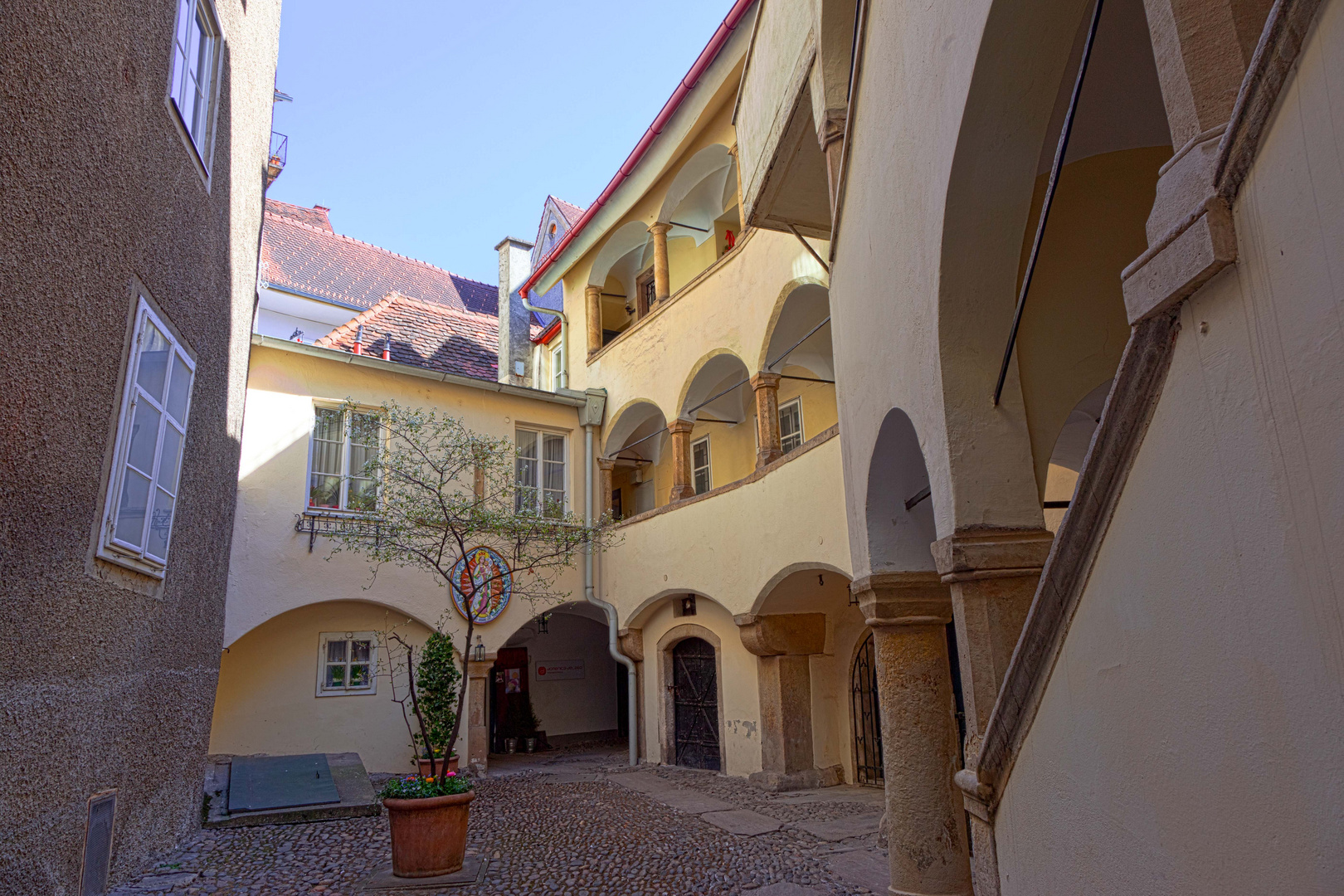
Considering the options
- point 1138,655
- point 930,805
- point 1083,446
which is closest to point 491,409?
point 1083,446

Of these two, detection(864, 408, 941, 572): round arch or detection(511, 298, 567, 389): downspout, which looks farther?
detection(511, 298, 567, 389): downspout

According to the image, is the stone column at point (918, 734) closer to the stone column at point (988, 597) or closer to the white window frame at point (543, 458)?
the stone column at point (988, 597)

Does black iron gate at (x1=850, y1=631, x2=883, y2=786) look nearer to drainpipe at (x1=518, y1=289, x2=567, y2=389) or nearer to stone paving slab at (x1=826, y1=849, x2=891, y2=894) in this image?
stone paving slab at (x1=826, y1=849, x2=891, y2=894)

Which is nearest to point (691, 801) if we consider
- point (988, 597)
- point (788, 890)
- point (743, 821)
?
point (743, 821)

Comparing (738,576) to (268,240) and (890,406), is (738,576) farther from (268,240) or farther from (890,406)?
(268,240)

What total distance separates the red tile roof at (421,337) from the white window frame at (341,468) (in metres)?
1.80

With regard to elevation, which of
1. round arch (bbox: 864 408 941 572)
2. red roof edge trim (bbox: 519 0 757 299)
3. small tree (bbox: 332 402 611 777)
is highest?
red roof edge trim (bbox: 519 0 757 299)

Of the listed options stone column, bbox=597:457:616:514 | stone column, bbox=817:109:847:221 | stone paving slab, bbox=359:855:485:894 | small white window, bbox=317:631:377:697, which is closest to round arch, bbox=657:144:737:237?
stone column, bbox=597:457:616:514

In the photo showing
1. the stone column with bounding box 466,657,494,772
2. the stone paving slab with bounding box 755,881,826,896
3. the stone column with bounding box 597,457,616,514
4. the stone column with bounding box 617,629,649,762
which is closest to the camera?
the stone paving slab with bounding box 755,881,826,896

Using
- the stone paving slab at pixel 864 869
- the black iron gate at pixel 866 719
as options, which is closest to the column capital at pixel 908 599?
the stone paving slab at pixel 864 869

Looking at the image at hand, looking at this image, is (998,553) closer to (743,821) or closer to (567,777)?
(743,821)

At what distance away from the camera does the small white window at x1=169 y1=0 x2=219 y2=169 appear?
18.0 ft

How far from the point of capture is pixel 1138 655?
217 centimetres

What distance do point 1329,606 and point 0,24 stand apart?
434 cm
